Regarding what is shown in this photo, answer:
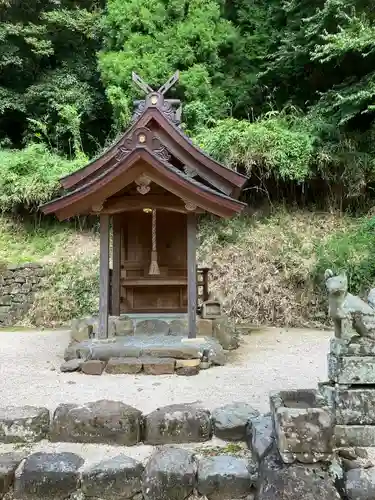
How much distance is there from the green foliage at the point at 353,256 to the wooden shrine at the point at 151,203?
3.55m

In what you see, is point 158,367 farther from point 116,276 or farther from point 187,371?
point 116,276

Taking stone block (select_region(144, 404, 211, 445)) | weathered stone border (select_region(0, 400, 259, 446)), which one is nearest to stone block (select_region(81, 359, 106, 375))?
weathered stone border (select_region(0, 400, 259, 446))

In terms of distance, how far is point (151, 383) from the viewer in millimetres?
5574

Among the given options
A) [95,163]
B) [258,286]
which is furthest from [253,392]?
[258,286]

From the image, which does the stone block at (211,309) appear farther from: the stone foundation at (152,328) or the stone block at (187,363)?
the stone block at (187,363)

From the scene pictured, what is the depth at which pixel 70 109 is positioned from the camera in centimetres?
1482

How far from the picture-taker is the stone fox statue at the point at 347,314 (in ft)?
11.9

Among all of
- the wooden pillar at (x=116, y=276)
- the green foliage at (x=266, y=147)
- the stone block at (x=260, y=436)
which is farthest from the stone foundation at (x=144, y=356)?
the green foliage at (x=266, y=147)

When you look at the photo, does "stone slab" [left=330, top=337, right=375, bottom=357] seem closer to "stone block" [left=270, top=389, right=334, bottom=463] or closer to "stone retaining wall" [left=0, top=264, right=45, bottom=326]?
"stone block" [left=270, top=389, right=334, bottom=463]

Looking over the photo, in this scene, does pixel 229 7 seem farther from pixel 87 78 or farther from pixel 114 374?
pixel 114 374

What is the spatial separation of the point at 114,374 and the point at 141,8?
1232cm

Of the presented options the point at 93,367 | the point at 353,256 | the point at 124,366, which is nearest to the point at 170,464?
the point at 124,366

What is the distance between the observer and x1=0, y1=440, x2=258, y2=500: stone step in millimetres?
3230

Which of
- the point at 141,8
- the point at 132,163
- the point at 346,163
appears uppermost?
the point at 141,8
